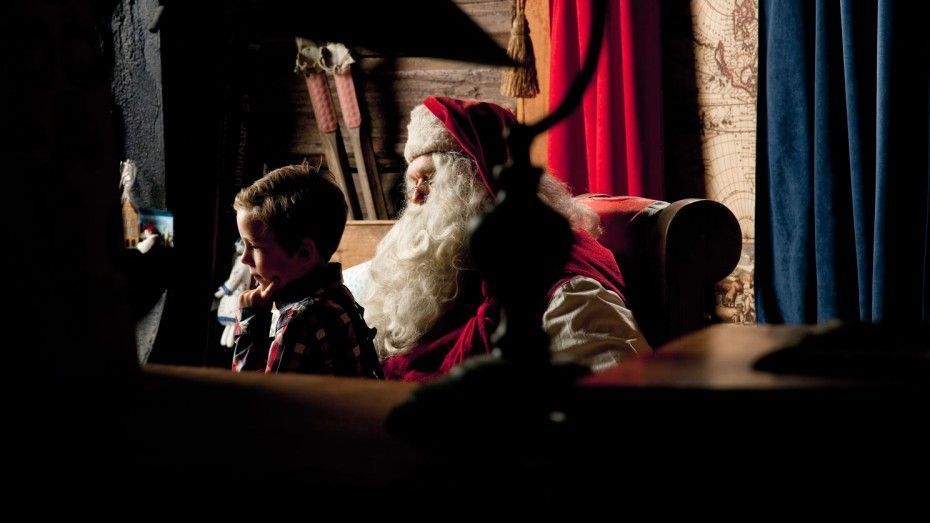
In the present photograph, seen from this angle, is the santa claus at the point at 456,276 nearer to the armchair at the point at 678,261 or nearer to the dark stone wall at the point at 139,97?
the armchair at the point at 678,261

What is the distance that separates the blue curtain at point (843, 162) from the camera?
1857 millimetres

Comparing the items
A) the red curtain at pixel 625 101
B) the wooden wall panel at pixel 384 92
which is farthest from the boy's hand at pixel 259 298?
the wooden wall panel at pixel 384 92

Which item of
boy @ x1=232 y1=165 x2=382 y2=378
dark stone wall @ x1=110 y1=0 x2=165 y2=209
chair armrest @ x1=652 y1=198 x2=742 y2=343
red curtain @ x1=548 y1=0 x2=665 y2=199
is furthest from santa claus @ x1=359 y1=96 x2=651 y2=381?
dark stone wall @ x1=110 y1=0 x2=165 y2=209

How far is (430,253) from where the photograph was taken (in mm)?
1933

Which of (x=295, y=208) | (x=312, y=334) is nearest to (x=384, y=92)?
(x=295, y=208)

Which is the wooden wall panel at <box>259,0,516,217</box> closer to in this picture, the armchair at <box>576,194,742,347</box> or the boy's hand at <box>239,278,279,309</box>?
the armchair at <box>576,194,742,347</box>

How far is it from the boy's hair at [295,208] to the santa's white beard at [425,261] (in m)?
0.28

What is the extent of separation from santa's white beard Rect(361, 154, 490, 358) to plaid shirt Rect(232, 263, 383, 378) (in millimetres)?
302

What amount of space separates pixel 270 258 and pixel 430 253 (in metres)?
0.45

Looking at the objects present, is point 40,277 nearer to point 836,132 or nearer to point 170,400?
point 170,400

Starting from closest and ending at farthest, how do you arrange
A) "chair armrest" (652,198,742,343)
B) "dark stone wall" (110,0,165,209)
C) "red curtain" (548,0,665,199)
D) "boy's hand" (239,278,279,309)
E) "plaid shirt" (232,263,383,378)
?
1. "plaid shirt" (232,263,383,378)
2. "boy's hand" (239,278,279,309)
3. "chair armrest" (652,198,742,343)
4. "red curtain" (548,0,665,199)
5. "dark stone wall" (110,0,165,209)

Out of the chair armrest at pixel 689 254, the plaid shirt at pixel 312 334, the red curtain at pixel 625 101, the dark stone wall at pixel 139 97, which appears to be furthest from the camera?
the dark stone wall at pixel 139 97

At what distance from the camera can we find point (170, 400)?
64 cm

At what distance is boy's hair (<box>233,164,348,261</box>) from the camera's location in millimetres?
1601
